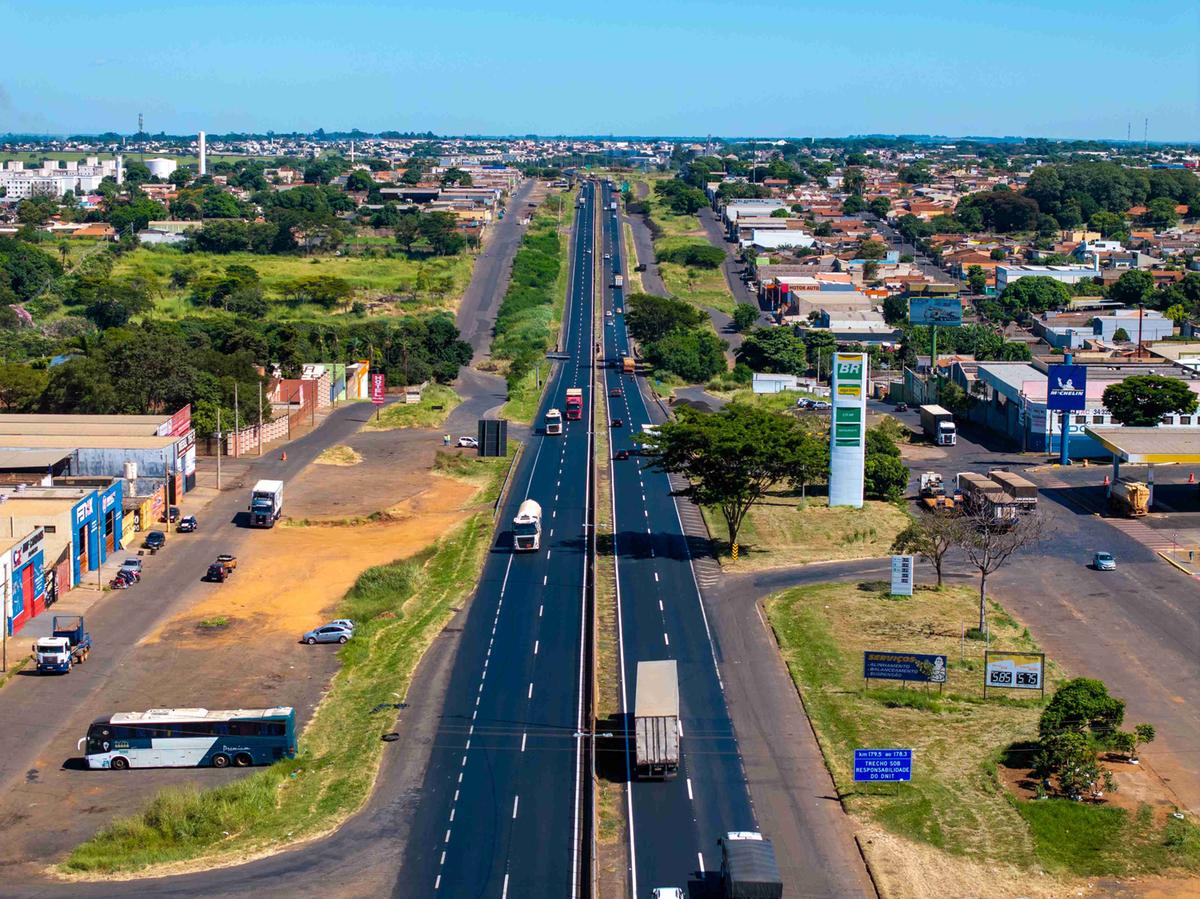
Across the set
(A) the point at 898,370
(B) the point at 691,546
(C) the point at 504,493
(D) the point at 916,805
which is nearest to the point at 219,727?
(D) the point at 916,805

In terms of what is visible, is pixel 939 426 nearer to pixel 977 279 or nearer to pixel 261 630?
pixel 261 630

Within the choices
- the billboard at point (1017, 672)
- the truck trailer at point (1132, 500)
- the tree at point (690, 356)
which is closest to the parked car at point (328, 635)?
the billboard at point (1017, 672)

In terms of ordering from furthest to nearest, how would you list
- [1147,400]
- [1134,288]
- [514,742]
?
[1134,288] → [1147,400] → [514,742]

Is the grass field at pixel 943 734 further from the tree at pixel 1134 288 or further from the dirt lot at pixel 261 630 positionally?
the tree at pixel 1134 288

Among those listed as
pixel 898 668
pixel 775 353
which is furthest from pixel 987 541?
pixel 775 353

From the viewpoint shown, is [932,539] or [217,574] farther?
[217,574]

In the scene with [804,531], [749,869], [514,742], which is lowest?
[514,742]
